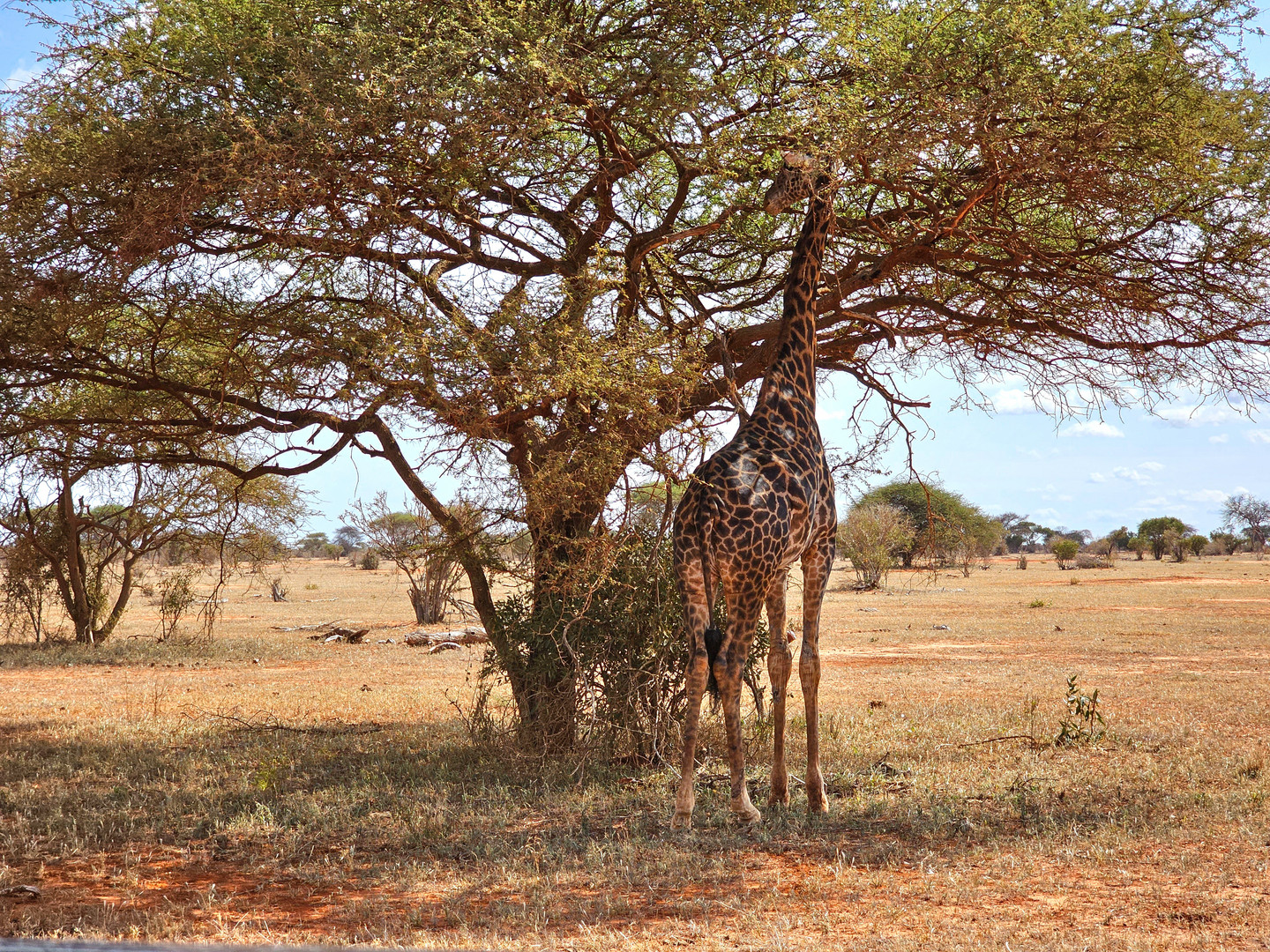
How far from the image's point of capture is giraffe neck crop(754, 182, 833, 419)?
7844 mm

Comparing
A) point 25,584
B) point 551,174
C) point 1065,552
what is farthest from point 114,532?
point 1065,552

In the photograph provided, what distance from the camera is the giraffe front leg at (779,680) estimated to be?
750cm

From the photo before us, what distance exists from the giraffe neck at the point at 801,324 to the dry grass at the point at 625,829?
3.12 m

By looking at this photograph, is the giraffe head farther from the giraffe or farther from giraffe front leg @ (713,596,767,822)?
giraffe front leg @ (713,596,767,822)

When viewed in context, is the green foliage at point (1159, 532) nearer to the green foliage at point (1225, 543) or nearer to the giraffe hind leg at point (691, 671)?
the green foliage at point (1225, 543)

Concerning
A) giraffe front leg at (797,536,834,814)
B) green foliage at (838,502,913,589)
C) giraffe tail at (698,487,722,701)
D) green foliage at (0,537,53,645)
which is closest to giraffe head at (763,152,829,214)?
giraffe tail at (698,487,722,701)

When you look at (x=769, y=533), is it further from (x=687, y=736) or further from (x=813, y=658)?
(x=687, y=736)

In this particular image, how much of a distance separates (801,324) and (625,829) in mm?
4051

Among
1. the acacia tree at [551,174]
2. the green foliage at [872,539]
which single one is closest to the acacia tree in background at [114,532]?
the acacia tree at [551,174]

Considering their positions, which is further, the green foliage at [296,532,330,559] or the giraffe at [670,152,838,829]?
the green foliage at [296,532,330,559]

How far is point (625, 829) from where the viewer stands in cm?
689

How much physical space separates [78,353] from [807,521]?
7.12 m

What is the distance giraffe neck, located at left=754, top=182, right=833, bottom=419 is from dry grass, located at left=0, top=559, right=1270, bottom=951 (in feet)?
10.2

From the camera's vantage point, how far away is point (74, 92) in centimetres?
774
